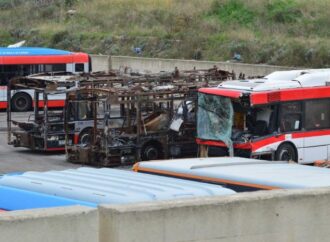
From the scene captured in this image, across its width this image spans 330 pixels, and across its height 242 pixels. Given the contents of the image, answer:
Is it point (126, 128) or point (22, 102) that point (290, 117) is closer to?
point (126, 128)

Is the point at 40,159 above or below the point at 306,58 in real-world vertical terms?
below

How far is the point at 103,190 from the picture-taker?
6.93m

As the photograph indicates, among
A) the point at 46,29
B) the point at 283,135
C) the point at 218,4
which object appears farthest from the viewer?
the point at 46,29

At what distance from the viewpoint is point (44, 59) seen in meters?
41.4

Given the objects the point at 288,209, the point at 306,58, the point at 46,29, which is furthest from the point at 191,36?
the point at 288,209

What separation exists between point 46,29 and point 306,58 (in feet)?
76.1

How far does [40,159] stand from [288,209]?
21.4m

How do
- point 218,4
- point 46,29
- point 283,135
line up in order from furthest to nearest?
point 46,29 → point 218,4 → point 283,135

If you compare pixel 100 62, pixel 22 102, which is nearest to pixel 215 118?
pixel 22 102

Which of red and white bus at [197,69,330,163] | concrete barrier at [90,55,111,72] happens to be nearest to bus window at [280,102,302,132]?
red and white bus at [197,69,330,163]

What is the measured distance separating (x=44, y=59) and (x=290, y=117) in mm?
19549

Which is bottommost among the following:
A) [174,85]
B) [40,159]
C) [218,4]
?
[40,159]

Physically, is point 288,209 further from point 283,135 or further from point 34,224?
point 283,135

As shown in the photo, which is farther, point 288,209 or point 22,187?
point 22,187
